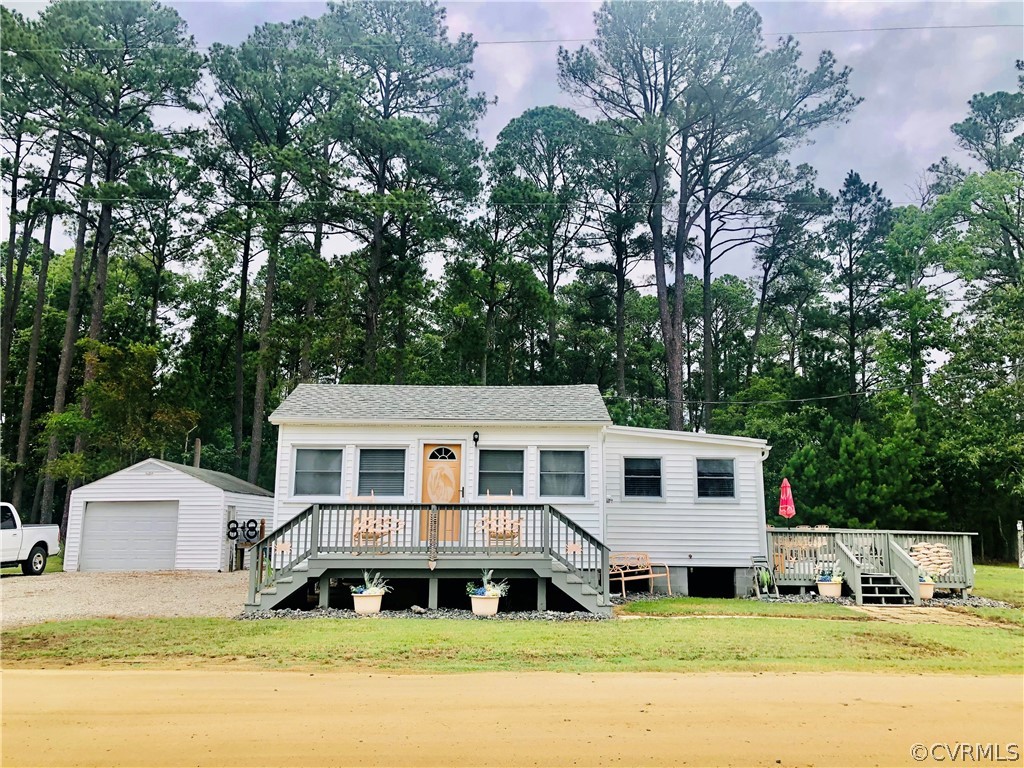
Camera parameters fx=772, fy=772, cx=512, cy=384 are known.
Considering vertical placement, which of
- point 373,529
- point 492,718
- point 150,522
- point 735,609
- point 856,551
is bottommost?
point 492,718

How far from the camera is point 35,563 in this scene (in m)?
17.1

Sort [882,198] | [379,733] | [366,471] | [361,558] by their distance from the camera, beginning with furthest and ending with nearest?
[882,198] → [366,471] → [361,558] → [379,733]

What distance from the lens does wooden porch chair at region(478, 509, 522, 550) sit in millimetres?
11930

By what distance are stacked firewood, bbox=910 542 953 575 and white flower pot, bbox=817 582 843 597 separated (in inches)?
55.7

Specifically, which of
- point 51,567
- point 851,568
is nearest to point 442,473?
point 851,568

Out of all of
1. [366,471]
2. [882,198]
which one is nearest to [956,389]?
[882,198]

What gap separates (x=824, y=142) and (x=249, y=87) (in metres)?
20.7

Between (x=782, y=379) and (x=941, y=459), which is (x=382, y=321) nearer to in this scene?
(x=782, y=379)

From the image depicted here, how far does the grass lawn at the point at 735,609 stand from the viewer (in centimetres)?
1159

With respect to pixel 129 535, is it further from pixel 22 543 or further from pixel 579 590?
pixel 579 590

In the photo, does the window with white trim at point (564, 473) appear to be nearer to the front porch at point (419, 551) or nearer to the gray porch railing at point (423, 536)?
the gray porch railing at point (423, 536)

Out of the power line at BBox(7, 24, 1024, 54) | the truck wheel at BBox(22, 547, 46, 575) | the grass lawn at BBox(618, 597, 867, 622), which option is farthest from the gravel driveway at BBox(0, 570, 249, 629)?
the power line at BBox(7, 24, 1024, 54)

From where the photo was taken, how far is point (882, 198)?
99.6ft

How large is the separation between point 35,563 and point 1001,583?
21.2 metres
